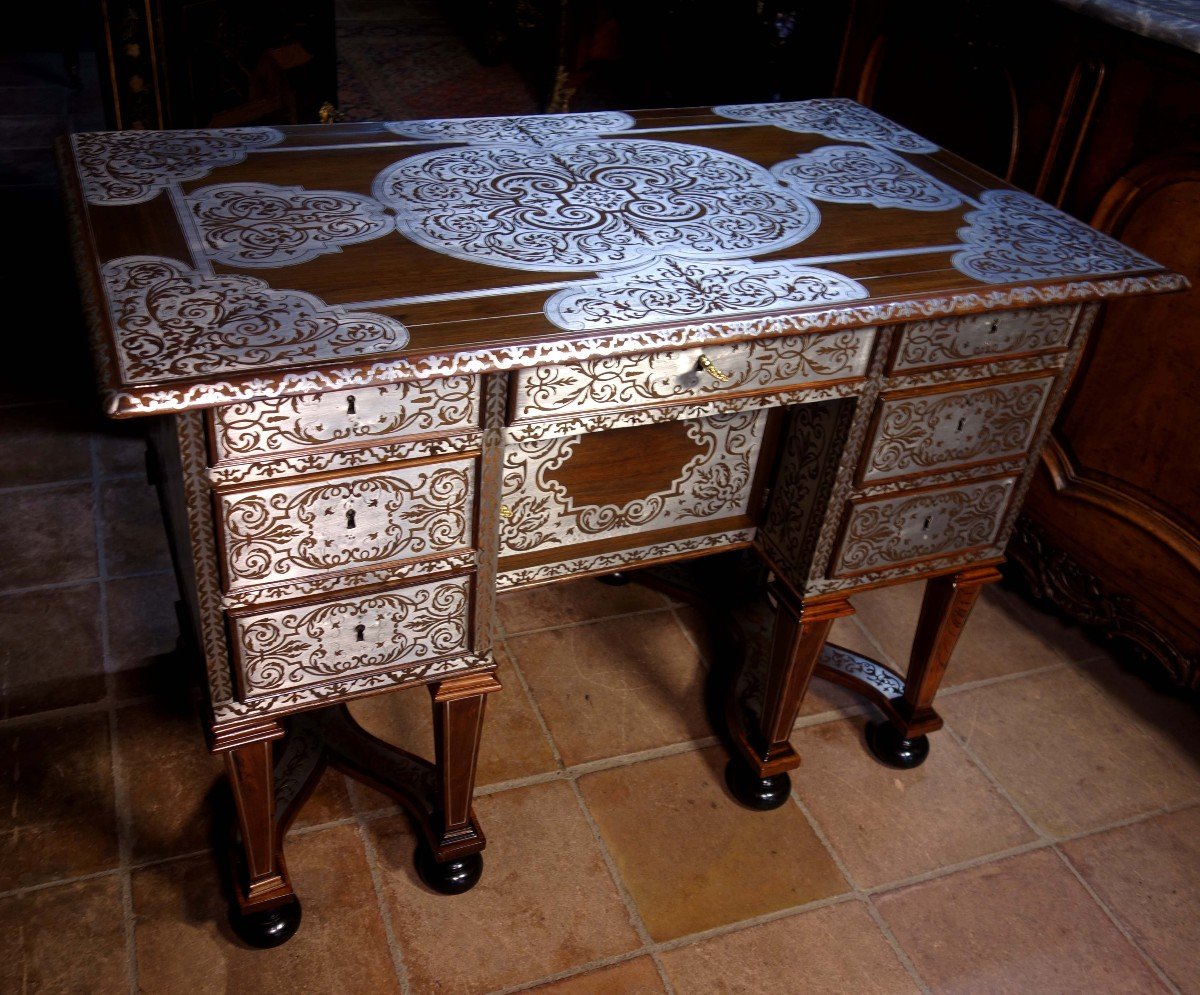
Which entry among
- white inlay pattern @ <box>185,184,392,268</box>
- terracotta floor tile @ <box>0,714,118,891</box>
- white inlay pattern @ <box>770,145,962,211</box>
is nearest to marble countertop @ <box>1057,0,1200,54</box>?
white inlay pattern @ <box>770,145,962,211</box>

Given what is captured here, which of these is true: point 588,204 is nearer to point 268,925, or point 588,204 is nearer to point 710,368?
point 710,368

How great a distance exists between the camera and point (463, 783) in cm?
184

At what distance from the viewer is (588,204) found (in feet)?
5.70

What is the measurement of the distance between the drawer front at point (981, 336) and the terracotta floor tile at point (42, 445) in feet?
6.84

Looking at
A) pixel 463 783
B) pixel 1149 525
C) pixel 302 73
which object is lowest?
pixel 463 783

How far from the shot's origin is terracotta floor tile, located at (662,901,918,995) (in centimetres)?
185

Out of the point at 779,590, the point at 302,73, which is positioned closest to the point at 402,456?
the point at 779,590

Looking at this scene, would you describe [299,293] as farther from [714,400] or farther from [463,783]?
[463,783]

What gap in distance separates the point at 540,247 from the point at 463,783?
852 mm

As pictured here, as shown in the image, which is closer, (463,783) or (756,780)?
(463,783)

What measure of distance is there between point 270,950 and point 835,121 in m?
1.77

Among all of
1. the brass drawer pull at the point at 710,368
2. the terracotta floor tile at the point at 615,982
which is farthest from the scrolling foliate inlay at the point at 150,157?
the terracotta floor tile at the point at 615,982

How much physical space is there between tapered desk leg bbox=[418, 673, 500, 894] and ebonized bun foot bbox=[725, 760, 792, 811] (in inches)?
19.9

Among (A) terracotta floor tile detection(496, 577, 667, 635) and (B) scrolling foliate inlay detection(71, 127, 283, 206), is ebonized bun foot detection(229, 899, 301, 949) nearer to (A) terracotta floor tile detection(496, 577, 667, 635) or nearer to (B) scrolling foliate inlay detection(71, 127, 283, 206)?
(A) terracotta floor tile detection(496, 577, 667, 635)
